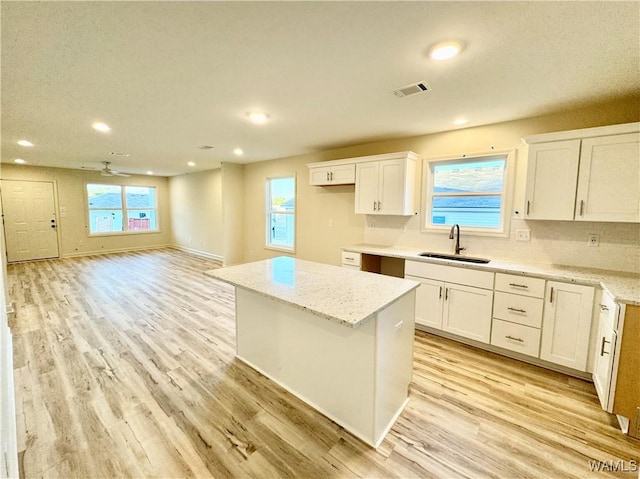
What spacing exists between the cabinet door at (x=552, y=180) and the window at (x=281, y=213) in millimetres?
3710

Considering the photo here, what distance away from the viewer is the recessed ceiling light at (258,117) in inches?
112

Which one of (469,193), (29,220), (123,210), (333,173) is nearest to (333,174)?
(333,173)

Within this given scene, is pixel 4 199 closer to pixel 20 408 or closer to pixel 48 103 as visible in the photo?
pixel 48 103

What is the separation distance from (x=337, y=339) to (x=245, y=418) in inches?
34.4

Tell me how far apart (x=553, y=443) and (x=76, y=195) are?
10000 millimetres

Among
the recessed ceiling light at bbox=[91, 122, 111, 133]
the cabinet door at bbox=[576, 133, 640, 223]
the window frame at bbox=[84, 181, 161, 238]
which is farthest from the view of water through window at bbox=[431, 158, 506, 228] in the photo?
the window frame at bbox=[84, 181, 161, 238]

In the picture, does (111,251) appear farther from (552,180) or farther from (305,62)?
(552,180)

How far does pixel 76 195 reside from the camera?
23.5 feet

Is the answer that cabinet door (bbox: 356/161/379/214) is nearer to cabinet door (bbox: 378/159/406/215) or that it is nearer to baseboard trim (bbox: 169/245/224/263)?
cabinet door (bbox: 378/159/406/215)

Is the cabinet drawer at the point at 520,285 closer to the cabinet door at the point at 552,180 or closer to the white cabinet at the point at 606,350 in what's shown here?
the white cabinet at the point at 606,350

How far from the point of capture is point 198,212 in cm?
765

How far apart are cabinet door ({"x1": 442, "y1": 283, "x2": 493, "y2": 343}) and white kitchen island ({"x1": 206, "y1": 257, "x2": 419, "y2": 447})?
110 centimetres

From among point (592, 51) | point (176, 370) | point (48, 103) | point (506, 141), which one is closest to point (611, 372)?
point (592, 51)

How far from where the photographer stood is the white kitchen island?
164 centimetres
